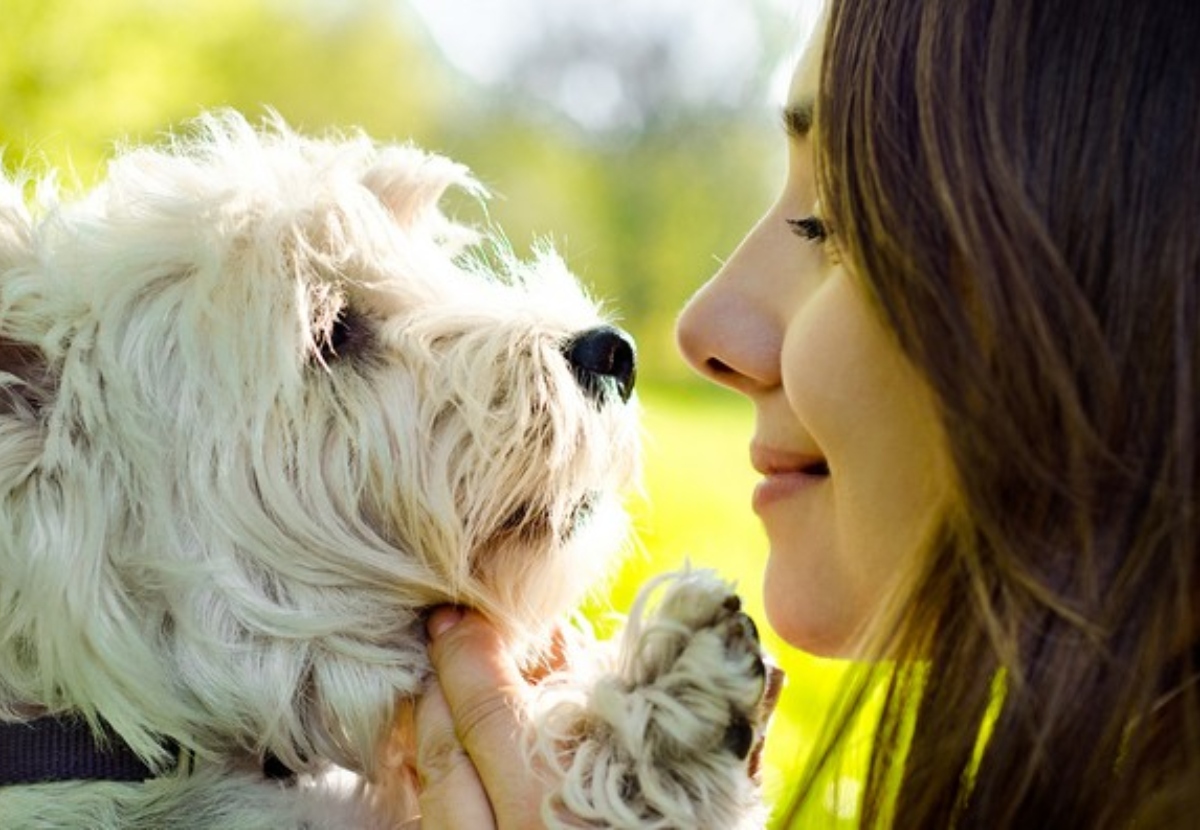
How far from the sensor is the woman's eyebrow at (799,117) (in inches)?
82.0

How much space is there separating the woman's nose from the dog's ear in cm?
60

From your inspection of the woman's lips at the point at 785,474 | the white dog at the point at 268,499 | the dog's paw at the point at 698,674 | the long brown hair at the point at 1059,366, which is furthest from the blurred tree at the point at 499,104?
the dog's paw at the point at 698,674

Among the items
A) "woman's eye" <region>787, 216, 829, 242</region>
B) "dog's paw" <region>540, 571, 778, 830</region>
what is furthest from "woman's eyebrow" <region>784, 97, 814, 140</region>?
"dog's paw" <region>540, 571, 778, 830</region>

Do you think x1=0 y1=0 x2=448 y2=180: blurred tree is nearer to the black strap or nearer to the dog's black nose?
the dog's black nose

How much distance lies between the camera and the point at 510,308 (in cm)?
236

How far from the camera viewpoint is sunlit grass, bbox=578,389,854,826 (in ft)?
11.4

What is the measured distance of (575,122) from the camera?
84.9ft

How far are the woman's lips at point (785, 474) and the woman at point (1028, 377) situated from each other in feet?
0.71

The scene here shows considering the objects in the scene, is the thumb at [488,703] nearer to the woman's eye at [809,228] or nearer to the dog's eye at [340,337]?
the dog's eye at [340,337]

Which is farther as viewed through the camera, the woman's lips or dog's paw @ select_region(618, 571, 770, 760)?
the woman's lips

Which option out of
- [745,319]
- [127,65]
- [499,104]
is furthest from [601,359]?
[499,104]

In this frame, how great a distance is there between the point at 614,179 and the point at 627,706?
23.8 metres

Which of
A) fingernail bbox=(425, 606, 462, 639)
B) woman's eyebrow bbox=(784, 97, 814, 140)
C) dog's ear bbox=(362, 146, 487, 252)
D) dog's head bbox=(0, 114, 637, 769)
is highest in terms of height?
dog's ear bbox=(362, 146, 487, 252)

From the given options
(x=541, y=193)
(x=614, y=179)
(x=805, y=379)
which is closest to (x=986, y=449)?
(x=805, y=379)
